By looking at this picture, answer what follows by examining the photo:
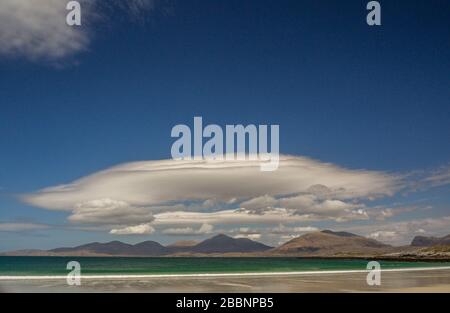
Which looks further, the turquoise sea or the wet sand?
the turquoise sea

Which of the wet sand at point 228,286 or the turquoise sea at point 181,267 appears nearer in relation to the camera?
the wet sand at point 228,286

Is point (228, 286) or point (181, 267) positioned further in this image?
point (181, 267)
